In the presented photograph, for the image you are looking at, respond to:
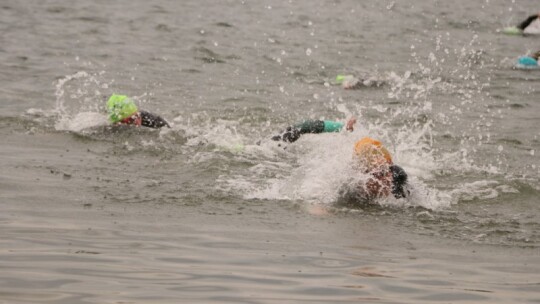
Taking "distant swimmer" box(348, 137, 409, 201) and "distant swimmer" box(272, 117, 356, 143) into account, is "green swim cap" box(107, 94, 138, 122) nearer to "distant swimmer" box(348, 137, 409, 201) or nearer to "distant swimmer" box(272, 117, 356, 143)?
"distant swimmer" box(272, 117, 356, 143)

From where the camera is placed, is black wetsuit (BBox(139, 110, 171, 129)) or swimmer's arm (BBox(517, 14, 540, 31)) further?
swimmer's arm (BBox(517, 14, 540, 31))

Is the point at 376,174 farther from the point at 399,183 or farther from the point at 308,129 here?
the point at 308,129

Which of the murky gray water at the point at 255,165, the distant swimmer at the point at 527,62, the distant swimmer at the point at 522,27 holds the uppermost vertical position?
the distant swimmer at the point at 522,27

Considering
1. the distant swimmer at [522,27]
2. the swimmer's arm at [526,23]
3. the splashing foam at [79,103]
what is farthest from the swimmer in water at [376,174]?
the swimmer's arm at [526,23]

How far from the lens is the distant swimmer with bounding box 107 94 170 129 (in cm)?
1303

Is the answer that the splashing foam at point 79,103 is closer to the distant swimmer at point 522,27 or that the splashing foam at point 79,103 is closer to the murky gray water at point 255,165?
the murky gray water at point 255,165

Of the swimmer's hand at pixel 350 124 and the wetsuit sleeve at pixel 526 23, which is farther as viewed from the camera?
the wetsuit sleeve at pixel 526 23

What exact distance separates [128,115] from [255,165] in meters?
3.00

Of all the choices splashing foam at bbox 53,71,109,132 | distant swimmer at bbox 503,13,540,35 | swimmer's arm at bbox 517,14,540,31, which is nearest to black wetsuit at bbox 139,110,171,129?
splashing foam at bbox 53,71,109,132

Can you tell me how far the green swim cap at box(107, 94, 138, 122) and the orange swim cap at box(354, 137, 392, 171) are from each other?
15.8 ft

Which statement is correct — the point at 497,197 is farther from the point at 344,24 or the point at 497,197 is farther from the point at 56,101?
the point at 344,24

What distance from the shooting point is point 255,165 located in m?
11.0

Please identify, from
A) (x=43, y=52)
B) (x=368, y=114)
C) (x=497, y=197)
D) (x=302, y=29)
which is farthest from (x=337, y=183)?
(x=302, y=29)

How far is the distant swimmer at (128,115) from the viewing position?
513 inches
